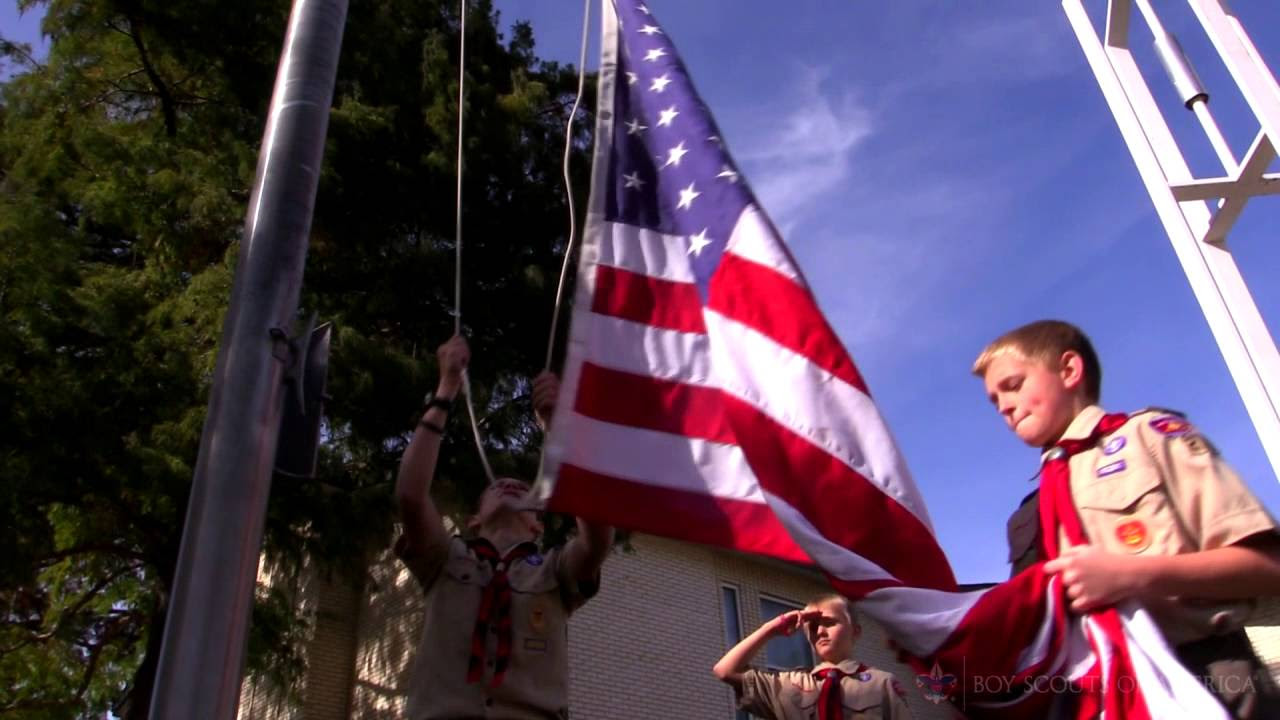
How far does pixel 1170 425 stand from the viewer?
196cm

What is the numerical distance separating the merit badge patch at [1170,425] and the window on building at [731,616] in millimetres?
12034

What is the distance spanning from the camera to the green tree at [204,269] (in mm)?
6922

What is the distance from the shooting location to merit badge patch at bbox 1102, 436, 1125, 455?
1.97 metres

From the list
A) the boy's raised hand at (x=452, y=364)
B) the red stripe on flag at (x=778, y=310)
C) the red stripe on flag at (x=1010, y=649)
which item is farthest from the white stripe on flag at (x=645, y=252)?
the red stripe on flag at (x=1010, y=649)

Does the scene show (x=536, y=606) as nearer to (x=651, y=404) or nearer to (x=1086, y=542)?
(x=651, y=404)

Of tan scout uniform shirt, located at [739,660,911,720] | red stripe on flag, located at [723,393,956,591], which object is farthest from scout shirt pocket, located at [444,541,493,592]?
tan scout uniform shirt, located at [739,660,911,720]

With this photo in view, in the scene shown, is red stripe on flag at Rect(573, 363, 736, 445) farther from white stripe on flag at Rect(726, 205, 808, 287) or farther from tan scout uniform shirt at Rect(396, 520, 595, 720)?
tan scout uniform shirt at Rect(396, 520, 595, 720)

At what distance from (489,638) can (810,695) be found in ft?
4.94

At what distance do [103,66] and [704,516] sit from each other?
329 inches

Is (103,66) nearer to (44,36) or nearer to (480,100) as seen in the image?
(44,36)

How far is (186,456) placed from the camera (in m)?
6.96

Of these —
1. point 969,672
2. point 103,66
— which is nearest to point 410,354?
point 103,66

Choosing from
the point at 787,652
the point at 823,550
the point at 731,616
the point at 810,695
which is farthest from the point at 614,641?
the point at 823,550

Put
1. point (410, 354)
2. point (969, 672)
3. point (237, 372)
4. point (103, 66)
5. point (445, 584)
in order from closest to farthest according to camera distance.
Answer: point (969, 672), point (237, 372), point (445, 584), point (410, 354), point (103, 66)
